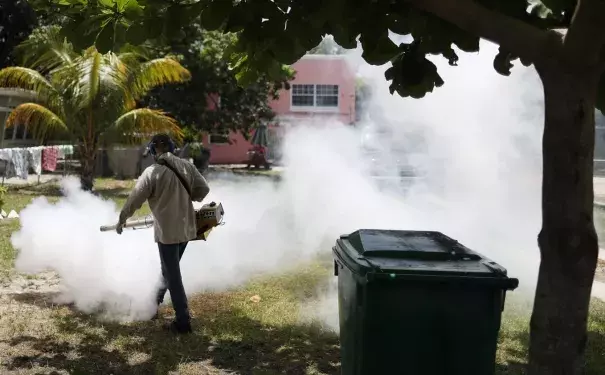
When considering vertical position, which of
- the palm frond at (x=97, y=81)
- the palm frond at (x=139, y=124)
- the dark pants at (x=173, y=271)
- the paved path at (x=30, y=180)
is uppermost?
the palm frond at (x=97, y=81)

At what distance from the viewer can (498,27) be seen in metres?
2.70

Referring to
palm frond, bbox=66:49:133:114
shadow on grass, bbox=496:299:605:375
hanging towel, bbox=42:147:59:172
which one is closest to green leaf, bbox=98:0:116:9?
shadow on grass, bbox=496:299:605:375

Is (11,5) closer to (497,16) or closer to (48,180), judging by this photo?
(48,180)

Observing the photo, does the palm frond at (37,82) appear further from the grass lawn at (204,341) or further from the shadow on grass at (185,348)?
the shadow on grass at (185,348)

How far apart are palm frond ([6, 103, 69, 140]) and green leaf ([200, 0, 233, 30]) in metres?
13.2

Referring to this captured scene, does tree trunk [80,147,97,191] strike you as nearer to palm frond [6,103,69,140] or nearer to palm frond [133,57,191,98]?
palm frond [6,103,69,140]

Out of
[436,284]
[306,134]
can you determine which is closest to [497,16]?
[436,284]

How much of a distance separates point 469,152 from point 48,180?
11210 millimetres

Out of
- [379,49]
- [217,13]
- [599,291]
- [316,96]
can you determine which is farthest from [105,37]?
[316,96]

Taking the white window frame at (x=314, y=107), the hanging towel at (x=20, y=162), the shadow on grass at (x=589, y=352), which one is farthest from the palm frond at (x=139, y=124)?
the white window frame at (x=314, y=107)

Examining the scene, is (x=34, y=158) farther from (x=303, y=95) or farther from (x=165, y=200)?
(x=303, y=95)

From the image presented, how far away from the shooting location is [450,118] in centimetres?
1327

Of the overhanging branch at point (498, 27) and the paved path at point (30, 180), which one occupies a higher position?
the overhanging branch at point (498, 27)

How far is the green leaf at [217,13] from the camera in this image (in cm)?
315
